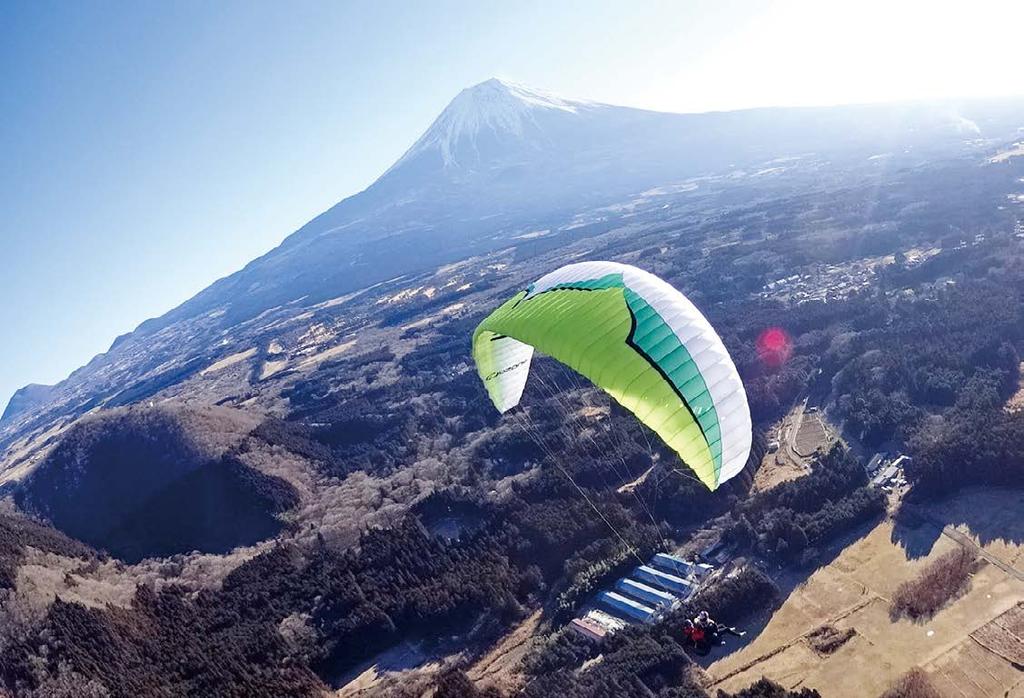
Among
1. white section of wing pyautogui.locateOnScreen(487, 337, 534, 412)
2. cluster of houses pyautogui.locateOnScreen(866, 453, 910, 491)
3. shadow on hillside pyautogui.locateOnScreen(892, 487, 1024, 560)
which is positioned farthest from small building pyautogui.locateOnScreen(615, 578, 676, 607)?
cluster of houses pyautogui.locateOnScreen(866, 453, 910, 491)

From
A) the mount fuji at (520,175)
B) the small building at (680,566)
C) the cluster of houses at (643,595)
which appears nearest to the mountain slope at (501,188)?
the mount fuji at (520,175)

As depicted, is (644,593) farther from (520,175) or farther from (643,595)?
(520,175)

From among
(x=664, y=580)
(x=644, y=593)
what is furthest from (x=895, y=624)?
(x=644, y=593)

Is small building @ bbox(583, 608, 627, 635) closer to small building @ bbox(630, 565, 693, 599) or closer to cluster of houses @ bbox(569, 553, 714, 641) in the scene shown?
cluster of houses @ bbox(569, 553, 714, 641)

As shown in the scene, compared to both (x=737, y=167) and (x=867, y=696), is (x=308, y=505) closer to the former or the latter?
(x=867, y=696)

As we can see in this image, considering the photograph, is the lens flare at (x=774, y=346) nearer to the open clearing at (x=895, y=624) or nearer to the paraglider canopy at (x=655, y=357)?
the open clearing at (x=895, y=624)

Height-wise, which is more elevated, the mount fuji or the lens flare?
the mount fuji

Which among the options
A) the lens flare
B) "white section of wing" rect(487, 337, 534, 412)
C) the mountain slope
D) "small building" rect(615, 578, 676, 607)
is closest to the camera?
"white section of wing" rect(487, 337, 534, 412)
